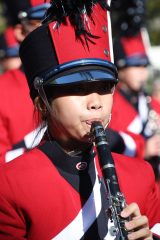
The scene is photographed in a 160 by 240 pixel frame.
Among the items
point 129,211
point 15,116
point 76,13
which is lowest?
point 15,116

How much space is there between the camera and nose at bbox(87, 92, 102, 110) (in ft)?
8.29

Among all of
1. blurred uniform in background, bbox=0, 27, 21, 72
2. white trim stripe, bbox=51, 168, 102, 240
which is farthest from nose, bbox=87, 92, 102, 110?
blurred uniform in background, bbox=0, 27, 21, 72

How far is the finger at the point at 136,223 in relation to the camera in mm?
2375

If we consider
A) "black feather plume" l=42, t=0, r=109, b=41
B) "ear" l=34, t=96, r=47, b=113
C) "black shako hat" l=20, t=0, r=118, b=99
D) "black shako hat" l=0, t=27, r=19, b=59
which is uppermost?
"black feather plume" l=42, t=0, r=109, b=41

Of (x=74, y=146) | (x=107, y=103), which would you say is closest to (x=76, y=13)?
(x=107, y=103)

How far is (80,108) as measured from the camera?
2523 mm

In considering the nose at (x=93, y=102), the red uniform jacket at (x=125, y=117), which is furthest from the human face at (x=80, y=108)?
the red uniform jacket at (x=125, y=117)

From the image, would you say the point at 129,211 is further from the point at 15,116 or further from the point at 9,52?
the point at 9,52

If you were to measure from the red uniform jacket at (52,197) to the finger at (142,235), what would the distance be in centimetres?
19

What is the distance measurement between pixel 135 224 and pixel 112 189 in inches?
5.5

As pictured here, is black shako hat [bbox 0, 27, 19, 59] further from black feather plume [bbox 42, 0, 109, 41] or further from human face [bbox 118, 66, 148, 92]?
black feather plume [bbox 42, 0, 109, 41]

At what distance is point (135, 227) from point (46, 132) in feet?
1.88

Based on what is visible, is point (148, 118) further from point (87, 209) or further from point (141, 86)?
point (87, 209)

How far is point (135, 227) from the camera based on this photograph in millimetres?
2400
